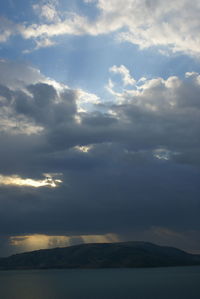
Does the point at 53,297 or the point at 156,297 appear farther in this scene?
the point at 53,297

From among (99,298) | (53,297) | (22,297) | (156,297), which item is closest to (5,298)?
(22,297)

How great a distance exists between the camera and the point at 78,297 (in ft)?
531

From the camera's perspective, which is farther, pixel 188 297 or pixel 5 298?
pixel 5 298

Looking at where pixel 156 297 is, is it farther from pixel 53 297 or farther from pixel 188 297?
pixel 53 297

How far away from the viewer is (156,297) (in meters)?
154

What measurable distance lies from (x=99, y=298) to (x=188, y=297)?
3887 cm

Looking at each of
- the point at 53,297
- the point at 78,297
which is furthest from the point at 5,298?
the point at 78,297

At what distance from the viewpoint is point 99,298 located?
6127 inches

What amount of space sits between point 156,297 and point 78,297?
119 ft

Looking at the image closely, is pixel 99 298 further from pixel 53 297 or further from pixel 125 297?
pixel 53 297

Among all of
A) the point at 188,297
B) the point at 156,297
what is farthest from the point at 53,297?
the point at 188,297

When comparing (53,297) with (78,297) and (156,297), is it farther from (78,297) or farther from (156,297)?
(156,297)

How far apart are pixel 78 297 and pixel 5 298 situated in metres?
36.2

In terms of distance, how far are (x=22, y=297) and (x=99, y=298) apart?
41188 millimetres
